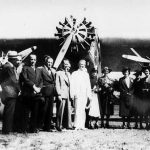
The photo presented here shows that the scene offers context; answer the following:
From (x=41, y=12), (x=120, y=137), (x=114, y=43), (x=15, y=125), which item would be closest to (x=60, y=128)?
(x=15, y=125)

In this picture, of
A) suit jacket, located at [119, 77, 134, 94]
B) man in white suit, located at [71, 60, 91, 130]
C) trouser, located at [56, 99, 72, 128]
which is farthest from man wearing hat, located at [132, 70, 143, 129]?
trouser, located at [56, 99, 72, 128]

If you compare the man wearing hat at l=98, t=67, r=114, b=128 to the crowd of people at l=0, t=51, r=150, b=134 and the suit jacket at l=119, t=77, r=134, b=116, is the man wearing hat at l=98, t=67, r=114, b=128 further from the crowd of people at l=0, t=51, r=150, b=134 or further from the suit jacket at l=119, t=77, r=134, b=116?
the suit jacket at l=119, t=77, r=134, b=116

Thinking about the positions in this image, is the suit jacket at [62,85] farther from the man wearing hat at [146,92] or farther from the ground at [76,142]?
the man wearing hat at [146,92]

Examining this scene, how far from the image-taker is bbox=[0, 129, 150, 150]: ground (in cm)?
505

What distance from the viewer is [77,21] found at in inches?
440

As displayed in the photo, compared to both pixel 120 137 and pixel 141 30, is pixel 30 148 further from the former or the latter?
pixel 141 30

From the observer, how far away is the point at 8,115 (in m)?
6.32

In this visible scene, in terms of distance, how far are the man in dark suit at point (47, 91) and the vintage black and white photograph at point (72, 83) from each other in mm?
23

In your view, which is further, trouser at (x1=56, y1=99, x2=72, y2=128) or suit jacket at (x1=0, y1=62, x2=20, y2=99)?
trouser at (x1=56, y1=99, x2=72, y2=128)

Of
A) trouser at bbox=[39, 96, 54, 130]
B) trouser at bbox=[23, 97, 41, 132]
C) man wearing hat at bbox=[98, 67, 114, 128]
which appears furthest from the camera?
man wearing hat at bbox=[98, 67, 114, 128]

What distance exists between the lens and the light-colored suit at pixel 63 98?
727 cm

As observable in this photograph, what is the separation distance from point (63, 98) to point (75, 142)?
1876mm

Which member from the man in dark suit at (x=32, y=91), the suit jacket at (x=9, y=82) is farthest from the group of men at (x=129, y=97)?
the suit jacket at (x=9, y=82)

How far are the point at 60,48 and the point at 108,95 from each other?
181 inches
